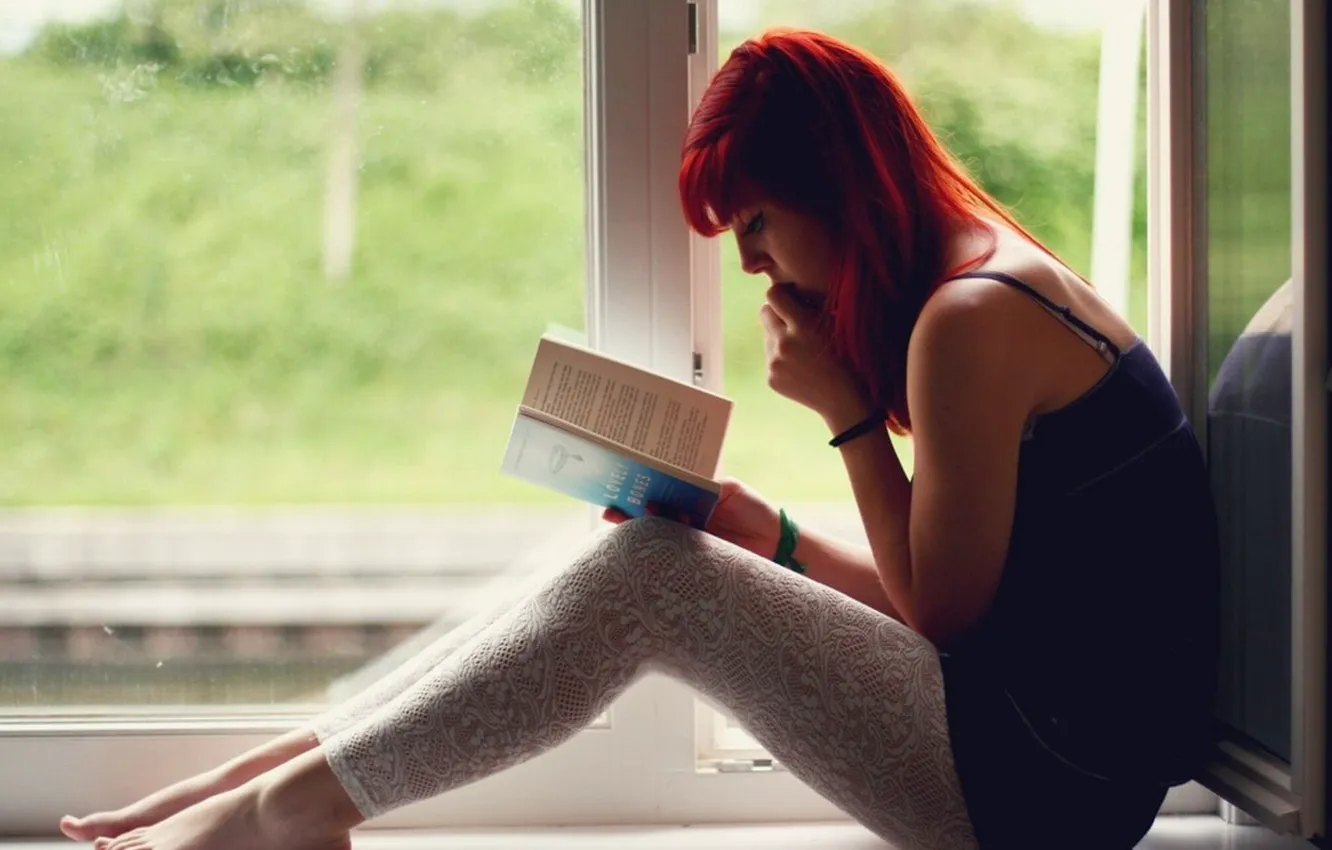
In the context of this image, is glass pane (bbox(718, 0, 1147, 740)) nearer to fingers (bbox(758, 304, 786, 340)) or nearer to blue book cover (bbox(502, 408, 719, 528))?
fingers (bbox(758, 304, 786, 340))

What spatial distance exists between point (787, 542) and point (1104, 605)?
13.7 inches

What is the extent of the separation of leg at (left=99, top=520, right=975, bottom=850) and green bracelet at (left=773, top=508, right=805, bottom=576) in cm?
23

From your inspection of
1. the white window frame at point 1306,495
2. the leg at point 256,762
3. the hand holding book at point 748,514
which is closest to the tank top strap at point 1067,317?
the white window frame at point 1306,495

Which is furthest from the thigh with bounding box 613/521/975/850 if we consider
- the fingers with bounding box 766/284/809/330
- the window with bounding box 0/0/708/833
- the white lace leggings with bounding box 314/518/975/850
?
the window with bounding box 0/0/708/833

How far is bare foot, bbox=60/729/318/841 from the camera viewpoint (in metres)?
1.29

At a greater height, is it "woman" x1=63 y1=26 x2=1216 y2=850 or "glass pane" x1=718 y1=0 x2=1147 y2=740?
"glass pane" x1=718 y1=0 x2=1147 y2=740

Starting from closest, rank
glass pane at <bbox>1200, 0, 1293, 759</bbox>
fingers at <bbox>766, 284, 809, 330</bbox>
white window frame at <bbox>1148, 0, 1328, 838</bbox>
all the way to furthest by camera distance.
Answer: white window frame at <bbox>1148, 0, 1328, 838</bbox> < glass pane at <bbox>1200, 0, 1293, 759</bbox> < fingers at <bbox>766, 284, 809, 330</bbox>

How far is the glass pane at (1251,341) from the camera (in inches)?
46.9

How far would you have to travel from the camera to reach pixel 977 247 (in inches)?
46.4

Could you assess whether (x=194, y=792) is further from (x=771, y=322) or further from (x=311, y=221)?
(x=771, y=322)

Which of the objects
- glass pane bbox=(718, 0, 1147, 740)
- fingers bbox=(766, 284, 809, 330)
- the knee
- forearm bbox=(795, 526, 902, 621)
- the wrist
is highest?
glass pane bbox=(718, 0, 1147, 740)

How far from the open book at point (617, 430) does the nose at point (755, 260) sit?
0.16m

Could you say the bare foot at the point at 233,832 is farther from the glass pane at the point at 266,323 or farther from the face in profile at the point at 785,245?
the face in profile at the point at 785,245

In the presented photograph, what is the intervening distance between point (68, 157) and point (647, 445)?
0.78 meters
